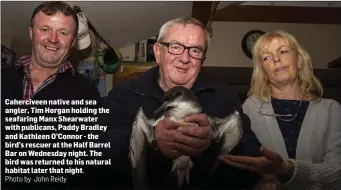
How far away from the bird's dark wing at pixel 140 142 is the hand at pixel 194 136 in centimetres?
7

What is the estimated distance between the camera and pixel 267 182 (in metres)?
0.85

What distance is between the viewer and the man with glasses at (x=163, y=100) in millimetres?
821

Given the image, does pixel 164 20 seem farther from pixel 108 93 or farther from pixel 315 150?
pixel 315 150

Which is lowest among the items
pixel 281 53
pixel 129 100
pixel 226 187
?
pixel 226 187

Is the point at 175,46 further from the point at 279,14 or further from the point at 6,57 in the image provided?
the point at 6,57

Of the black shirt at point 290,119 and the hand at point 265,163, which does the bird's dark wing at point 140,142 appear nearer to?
the hand at point 265,163

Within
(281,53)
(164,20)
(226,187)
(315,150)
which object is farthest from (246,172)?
(164,20)

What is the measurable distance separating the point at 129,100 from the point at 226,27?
31cm

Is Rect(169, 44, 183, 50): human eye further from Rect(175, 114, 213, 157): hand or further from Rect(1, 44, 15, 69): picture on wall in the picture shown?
Rect(1, 44, 15, 69): picture on wall

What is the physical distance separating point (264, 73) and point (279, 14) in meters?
0.16

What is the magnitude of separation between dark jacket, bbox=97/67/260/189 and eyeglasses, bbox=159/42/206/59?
53 mm

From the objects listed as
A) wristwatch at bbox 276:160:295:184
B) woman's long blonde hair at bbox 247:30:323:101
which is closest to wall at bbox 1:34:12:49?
woman's long blonde hair at bbox 247:30:323:101

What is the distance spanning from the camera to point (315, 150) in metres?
0.85

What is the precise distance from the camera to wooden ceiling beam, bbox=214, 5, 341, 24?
883 mm
